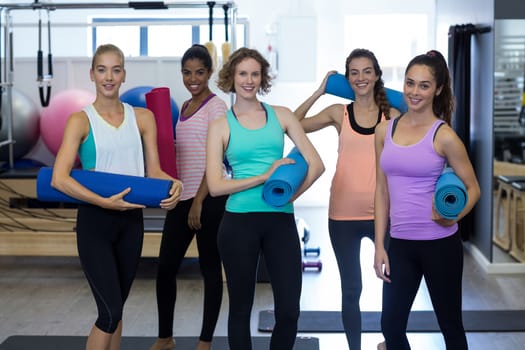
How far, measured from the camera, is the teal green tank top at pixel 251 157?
2.98 m

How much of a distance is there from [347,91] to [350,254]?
0.67 m

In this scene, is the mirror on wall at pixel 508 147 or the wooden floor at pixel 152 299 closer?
the wooden floor at pixel 152 299

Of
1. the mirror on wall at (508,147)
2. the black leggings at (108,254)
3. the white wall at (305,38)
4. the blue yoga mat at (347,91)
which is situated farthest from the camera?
the white wall at (305,38)

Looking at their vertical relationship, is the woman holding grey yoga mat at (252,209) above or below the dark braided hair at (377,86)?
below

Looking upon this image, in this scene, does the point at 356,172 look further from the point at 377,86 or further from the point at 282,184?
the point at 282,184

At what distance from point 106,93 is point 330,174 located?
5.85 meters

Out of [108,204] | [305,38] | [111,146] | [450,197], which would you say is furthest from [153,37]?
[450,197]

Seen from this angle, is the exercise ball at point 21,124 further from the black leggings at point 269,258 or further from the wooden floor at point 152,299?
the black leggings at point 269,258

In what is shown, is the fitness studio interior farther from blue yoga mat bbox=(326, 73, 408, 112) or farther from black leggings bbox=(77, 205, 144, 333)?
blue yoga mat bbox=(326, 73, 408, 112)

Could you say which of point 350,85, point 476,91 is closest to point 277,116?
point 350,85

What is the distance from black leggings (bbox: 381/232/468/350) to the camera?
2.77 metres

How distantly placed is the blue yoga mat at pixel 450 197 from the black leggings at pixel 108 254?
1.10 metres

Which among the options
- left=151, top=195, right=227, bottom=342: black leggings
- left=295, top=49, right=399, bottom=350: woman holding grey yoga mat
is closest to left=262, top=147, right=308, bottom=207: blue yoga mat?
left=295, top=49, right=399, bottom=350: woman holding grey yoga mat

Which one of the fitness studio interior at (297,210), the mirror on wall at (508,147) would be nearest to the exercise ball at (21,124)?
the fitness studio interior at (297,210)
